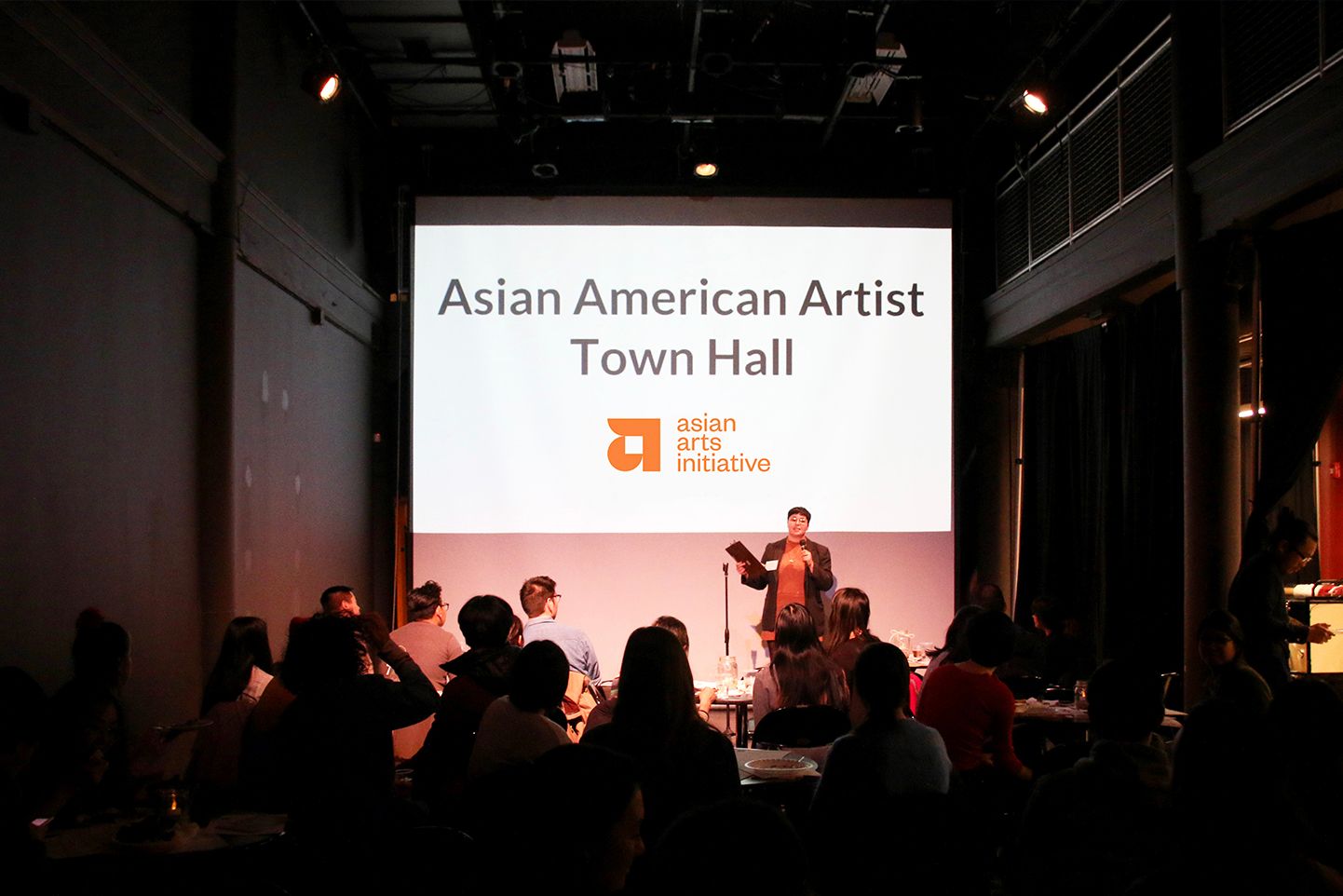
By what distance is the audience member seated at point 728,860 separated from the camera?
133 centimetres

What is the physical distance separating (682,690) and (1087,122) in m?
6.00

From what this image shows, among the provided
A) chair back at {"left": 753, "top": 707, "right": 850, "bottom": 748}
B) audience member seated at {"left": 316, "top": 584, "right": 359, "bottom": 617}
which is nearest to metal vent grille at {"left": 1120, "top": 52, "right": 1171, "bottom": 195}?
chair back at {"left": 753, "top": 707, "right": 850, "bottom": 748}

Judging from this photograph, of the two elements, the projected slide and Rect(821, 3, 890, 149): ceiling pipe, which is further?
the projected slide

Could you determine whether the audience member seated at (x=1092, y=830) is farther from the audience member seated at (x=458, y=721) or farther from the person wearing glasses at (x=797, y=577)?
the person wearing glasses at (x=797, y=577)

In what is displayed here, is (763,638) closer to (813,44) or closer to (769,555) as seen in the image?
(769,555)

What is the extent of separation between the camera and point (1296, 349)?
5051 millimetres

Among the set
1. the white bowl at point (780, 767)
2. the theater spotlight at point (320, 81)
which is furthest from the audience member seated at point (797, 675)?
the theater spotlight at point (320, 81)

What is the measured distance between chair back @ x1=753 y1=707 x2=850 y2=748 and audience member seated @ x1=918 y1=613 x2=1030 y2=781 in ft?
1.28

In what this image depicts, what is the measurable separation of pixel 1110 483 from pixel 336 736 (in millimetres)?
5849

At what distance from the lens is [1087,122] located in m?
7.18

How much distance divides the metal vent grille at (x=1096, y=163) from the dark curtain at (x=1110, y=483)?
745 millimetres

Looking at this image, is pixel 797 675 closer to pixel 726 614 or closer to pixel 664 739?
pixel 664 739

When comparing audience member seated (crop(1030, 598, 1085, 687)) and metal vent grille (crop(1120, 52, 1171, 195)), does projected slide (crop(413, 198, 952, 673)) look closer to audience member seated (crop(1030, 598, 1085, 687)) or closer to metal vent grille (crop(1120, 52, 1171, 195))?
metal vent grille (crop(1120, 52, 1171, 195))

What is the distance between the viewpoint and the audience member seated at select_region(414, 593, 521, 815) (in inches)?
124
